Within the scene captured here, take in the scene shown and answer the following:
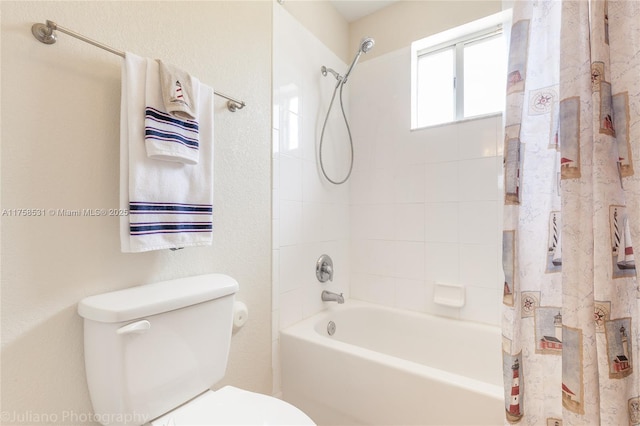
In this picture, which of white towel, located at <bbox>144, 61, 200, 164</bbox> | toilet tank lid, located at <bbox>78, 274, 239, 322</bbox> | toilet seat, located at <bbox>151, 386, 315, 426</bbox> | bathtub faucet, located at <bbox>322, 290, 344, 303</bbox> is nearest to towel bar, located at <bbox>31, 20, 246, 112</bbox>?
white towel, located at <bbox>144, 61, 200, 164</bbox>

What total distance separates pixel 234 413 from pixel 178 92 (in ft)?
3.27

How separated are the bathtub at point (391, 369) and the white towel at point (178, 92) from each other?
3.69ft

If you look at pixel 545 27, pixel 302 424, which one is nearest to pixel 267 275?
pixel 302 424

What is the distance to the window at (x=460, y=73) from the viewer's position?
5.73 feet

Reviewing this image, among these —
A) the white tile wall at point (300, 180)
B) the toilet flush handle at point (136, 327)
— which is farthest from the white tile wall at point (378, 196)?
the toilet flush handle at point (136, 327)

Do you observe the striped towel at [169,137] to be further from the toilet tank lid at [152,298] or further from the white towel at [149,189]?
the toilet tank lid at [152,298]

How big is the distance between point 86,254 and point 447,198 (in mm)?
1737

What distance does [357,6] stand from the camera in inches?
79.7

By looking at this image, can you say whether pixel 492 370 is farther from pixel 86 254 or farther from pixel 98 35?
pixel 98 35

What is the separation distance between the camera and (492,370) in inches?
61.2

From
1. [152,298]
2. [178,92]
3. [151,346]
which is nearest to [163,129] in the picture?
[178,92]

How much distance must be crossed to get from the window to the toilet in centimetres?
167

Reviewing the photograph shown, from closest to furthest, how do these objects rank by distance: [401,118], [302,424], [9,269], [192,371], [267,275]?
[9,269]
[302,424]
[192,371]
[267,275]
[401,118]

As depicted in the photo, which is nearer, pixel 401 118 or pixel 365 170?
pixel 401 118
